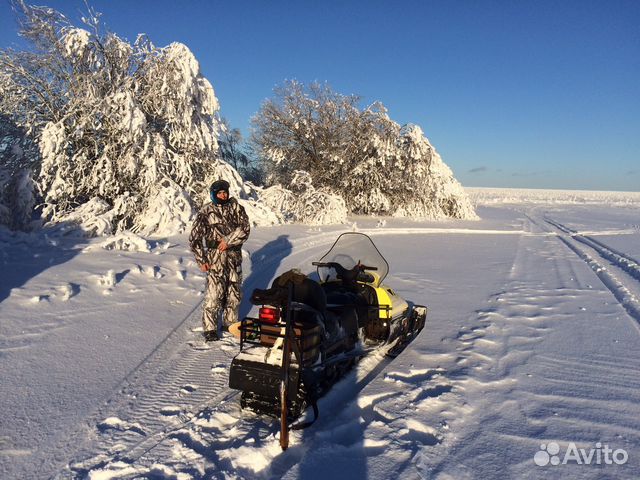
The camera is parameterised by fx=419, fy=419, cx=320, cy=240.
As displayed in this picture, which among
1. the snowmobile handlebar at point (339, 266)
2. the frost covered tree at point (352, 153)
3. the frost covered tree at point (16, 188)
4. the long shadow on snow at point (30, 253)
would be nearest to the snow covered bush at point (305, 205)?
the frost covered tree at point (352, 153)

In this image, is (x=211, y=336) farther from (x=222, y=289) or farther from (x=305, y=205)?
(x=305, y=205)

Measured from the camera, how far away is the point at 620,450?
301cm

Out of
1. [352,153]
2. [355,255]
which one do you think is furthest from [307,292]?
[352,153]

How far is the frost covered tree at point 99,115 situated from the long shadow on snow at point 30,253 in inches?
57.1

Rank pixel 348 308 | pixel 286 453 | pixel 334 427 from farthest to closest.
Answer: pixel 348 308
pixel 334 427
pixel 286 453

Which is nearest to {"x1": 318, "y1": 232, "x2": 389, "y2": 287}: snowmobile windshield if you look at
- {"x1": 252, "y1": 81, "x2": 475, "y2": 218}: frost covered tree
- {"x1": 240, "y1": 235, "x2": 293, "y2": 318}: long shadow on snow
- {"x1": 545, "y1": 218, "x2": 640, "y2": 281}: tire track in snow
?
{"x1": 240, "y1": 235, "x2": 293, "y2": 318}: long shadow on snow

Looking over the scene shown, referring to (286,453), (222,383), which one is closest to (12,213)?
(222,383)

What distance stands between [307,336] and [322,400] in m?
0.75

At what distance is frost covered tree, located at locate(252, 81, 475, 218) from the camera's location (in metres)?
23.0

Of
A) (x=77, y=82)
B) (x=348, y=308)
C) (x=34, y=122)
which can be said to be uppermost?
(x=77, y=82)

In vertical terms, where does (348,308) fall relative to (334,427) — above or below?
above

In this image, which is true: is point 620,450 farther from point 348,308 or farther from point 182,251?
point 182,251

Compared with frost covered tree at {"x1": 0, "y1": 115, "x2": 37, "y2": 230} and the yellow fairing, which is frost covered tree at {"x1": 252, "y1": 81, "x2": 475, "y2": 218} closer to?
frost covered tree at {"x1": 0, "y1": 115, "x2": 37, "y2": 230}

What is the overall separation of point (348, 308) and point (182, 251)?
5972 mm
